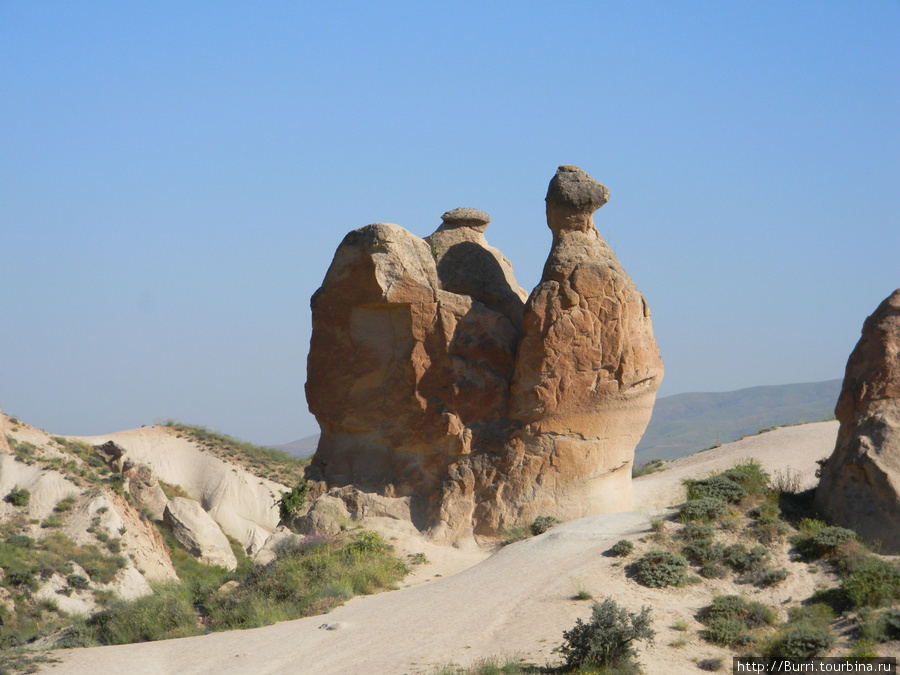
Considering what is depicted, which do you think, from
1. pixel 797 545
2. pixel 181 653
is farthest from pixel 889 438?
pixel 181 653

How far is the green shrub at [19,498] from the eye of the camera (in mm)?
33219

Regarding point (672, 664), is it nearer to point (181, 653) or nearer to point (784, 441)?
point (181, 653)

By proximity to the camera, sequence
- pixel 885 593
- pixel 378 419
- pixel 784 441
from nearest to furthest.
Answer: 1. pixel 885 593
2. pixel 378 419
3. pixel 784 441

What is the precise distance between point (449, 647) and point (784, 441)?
16504 millimetres

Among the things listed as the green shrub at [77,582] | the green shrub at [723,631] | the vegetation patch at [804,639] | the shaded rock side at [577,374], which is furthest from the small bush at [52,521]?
the vegetation patch at [804,639]

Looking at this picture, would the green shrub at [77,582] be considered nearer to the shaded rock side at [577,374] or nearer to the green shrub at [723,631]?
the shaded rock side at [577,374]

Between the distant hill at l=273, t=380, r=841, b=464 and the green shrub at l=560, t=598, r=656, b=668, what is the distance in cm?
9771

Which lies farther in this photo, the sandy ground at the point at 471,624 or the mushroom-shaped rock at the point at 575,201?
the mushroom-shaped rock at the point at 575,201

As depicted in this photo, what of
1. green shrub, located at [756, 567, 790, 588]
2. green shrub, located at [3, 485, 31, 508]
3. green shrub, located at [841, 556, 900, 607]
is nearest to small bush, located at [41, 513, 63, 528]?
green shrub, located at [3, 485, 31, 508]

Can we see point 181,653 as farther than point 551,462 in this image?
No

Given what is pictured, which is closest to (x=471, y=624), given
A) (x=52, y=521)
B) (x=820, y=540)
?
(x=820, y=540)

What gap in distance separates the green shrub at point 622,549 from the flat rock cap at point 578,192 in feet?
24.6

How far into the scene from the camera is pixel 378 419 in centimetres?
2027

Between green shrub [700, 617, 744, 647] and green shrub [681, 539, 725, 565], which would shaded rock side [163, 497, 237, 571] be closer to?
green shrub [681, 539, 725, 565]
